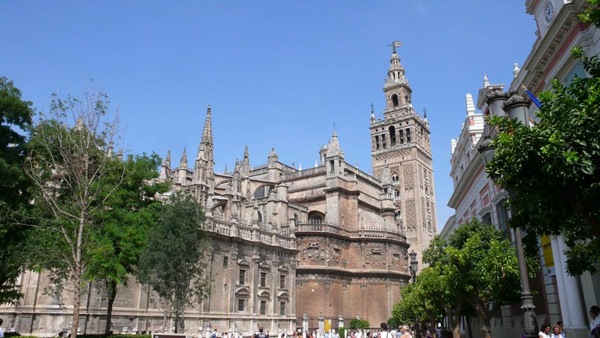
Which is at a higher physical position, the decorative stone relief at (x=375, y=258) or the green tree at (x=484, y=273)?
the decorative stone relief at (x=375, y=258)

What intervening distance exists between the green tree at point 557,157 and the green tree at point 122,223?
15903 mm

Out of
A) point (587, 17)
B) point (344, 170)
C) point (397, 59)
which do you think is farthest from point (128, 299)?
point (397, 59)

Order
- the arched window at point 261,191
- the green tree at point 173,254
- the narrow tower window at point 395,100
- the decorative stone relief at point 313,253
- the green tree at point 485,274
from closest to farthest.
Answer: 1. the green tree at point 485,274
2. the green tree at point 173,254
3. the decorative stone relief at point 313,253
4. the arched window at point 261,191
5. the narrow tower window at point 395,100

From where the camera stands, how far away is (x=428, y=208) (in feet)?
249

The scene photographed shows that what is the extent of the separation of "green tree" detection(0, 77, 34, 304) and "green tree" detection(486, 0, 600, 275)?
18695mm

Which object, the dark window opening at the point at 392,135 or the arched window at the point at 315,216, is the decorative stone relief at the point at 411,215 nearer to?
the dark window opening at the point at 392,135

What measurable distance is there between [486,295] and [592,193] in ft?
33.7

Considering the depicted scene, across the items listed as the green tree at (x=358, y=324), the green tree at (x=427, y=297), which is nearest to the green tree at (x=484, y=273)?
the green tree at (x=427, y=297)

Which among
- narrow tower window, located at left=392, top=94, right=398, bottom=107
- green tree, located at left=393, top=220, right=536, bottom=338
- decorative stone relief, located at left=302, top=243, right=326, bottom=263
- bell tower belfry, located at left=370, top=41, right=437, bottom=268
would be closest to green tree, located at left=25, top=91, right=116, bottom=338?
green tree, located at left=393, top=220, right=536, bottom=338

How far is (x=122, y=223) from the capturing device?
22.5 meters

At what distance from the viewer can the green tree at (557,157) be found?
6.72 meters

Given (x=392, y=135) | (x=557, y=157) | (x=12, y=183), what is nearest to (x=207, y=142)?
→ (x=12, y=183)

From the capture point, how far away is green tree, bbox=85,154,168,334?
20331 mm

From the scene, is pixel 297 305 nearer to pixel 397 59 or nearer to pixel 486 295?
pixel 486 295
